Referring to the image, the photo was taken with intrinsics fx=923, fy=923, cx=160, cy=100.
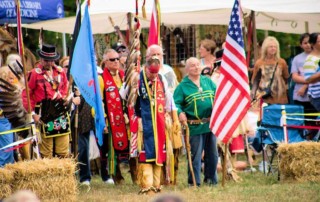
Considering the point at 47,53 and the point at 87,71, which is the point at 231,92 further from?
the point at 47,53

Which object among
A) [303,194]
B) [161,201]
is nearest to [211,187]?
[303,194]

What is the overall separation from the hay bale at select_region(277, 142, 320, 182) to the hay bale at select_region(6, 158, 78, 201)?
3.03 m

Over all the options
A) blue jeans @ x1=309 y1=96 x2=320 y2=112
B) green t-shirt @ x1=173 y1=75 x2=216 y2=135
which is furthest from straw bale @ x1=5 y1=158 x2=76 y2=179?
blue jeans @ x1=309 y1=96 x2=320 y2=112

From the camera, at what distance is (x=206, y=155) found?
11828 mm

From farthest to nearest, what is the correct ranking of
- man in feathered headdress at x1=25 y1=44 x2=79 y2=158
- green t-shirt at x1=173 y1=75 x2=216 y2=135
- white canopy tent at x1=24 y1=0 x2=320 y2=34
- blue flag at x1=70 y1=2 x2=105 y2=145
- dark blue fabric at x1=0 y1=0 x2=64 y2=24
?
dark blue fabric at x1=0 y1=0 x2=64 y2=24 < white canopy tent at x1=24 y1=0 x2=320 y2=34 < green t-shirt at x1=173 y1=75 x2=216 y2=135 < man in feathered headdress at x1=25 y1=44 x2=79 y2=158 < blue flag at x1=70 y1=2 x2=105 y2=145

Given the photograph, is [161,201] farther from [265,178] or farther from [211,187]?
[265,178]

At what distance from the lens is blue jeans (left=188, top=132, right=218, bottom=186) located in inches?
457

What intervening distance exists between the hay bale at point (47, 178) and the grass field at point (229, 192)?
2.30ft

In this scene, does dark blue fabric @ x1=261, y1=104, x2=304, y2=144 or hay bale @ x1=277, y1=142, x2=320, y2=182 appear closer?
hay bale @ x1=277, y1=142, x2=320, y2=182

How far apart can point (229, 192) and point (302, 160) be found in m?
1.29

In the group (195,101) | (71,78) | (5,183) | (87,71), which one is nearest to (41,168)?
(5,183)

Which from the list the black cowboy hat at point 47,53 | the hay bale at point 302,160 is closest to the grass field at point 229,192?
the hay bale at point 302,160

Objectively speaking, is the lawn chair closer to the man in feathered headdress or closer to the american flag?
the american flag

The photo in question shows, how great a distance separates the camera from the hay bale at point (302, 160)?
11570 mm
